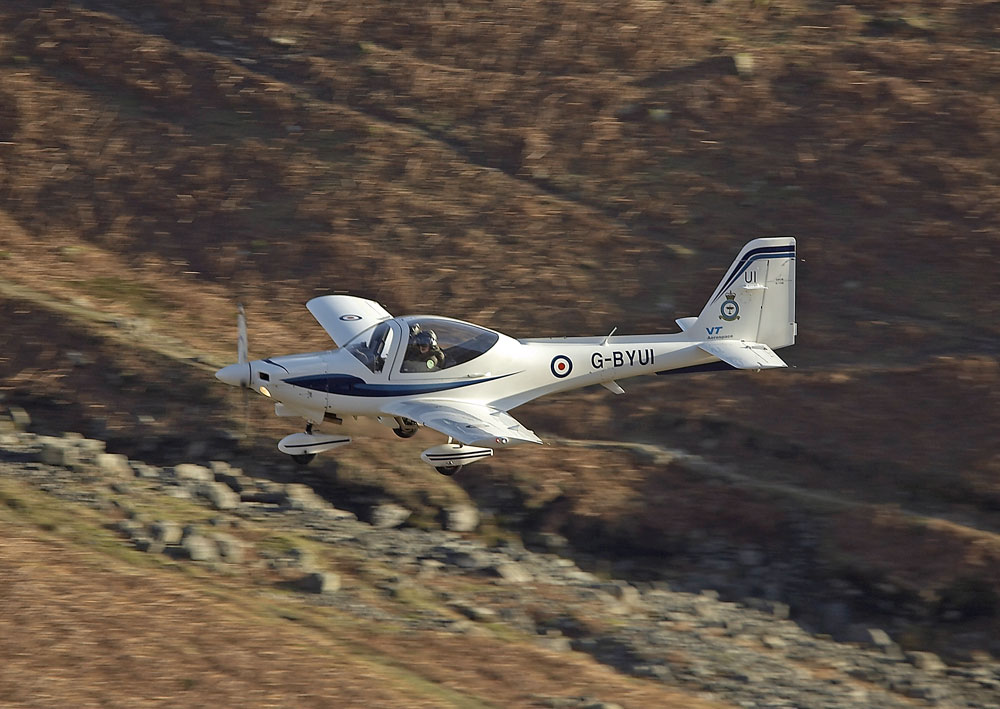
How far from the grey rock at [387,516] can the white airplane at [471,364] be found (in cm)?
92

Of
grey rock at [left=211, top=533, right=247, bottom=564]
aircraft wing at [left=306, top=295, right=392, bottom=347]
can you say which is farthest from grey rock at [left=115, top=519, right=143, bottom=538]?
aircraft wing at [left=306, top=295, right=392, bottom=347]

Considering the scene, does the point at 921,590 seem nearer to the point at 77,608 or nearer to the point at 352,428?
the point at 352,428

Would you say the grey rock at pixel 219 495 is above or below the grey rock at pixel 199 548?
above

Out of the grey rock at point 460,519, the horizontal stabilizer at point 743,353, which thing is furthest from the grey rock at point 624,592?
the horizontal stabilizer at point 743,353

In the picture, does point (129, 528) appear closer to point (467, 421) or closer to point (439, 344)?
point (467, 421)

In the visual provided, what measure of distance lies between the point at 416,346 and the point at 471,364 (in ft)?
2.89

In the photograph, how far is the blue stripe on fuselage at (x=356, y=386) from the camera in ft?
54.7

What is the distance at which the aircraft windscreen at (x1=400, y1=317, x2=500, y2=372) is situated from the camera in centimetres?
1694

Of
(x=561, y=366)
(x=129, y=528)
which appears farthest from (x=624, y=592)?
(x=129, y=528)

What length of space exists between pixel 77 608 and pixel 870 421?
13177 mm

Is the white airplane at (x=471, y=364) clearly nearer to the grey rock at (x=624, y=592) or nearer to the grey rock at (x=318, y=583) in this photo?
the grey rock at (x=318, y=583)

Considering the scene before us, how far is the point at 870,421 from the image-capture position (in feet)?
65.9

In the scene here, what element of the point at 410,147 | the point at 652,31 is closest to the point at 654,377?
the point at 410,147

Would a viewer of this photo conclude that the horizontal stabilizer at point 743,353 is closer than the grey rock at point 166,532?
No
